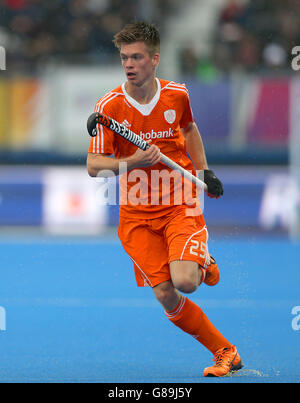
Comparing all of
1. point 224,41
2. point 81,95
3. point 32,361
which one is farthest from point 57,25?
point 32,361

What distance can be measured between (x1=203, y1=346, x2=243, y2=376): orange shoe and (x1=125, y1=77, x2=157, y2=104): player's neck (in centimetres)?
136

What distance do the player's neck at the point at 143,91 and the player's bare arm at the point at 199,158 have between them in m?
0.32

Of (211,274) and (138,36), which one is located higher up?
(138,36)

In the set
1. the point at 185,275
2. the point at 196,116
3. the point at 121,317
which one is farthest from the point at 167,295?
the point at 196,116

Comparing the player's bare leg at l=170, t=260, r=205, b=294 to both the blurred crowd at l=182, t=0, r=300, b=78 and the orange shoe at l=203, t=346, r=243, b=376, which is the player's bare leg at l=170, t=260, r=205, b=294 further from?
the blurred crowd at l=182, t=0, r=300, b=78

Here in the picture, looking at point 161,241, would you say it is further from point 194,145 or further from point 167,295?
point 194,145

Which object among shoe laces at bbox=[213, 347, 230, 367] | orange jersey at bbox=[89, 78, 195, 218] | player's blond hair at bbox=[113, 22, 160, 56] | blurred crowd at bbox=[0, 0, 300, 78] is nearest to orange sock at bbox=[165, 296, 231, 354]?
shoe laces at bbox=[213, 347, 230, 367]

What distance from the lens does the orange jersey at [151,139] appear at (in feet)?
14.1

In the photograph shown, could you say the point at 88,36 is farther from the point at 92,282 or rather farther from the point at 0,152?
the point at 92,282

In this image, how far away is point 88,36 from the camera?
10961 mm

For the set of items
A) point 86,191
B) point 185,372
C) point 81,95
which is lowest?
point 185,372

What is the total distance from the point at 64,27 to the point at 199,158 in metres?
6.95

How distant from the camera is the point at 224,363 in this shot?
438cm
